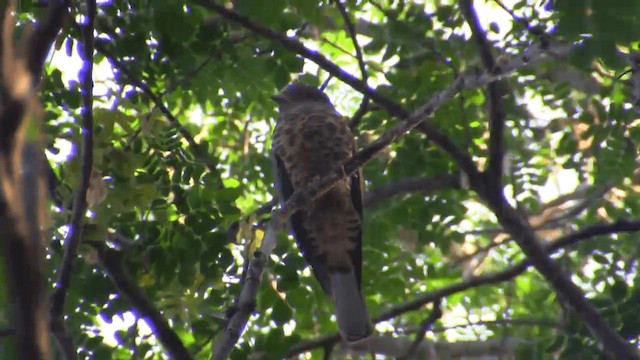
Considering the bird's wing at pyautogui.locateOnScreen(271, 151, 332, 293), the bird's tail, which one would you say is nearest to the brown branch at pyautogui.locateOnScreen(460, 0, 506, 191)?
the bird's tail

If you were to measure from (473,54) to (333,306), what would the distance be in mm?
1296

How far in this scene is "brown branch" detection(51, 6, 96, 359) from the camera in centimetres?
217

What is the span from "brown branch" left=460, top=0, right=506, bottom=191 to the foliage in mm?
172

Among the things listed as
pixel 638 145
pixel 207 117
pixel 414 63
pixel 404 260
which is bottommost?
pixel 404 260

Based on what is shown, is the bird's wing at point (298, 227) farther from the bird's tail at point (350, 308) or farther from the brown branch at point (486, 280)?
the brown branch at point (486, 280)

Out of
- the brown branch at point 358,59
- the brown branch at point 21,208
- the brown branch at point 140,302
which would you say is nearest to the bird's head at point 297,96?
the brown branch at point 358,59

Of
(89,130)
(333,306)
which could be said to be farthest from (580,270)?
(89,130)

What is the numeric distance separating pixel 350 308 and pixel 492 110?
104 cm

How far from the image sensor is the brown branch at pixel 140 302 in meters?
2.52

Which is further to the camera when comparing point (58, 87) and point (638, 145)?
point (638, 145)

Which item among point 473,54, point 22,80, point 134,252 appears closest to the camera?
point 22,80

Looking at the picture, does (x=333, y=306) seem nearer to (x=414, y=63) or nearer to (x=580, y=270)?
(x=414, y=63)

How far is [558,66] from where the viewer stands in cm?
418

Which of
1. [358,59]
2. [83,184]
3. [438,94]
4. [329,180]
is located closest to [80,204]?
[83,184]
